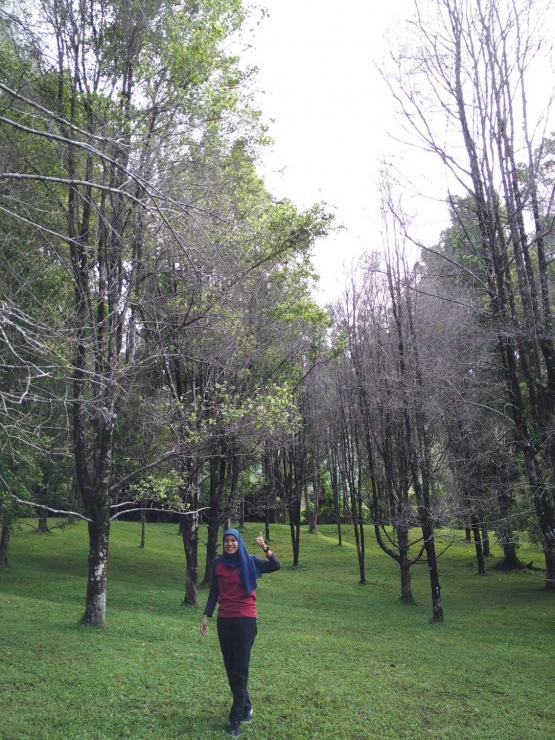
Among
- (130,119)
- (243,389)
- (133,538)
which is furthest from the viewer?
(133,538)

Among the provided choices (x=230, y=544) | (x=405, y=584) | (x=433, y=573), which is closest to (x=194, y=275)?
(x=230, y=544)

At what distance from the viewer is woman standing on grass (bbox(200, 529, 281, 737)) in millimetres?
5488

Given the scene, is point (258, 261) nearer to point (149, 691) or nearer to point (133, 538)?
point (149, 691)

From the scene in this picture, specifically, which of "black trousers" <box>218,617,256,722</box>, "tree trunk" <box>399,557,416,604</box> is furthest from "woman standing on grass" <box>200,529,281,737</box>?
"tree trunk" <box>399,557,416,604</box>

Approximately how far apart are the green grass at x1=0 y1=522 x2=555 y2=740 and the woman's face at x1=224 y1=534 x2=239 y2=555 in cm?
155

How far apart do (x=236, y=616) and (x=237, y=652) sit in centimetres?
30

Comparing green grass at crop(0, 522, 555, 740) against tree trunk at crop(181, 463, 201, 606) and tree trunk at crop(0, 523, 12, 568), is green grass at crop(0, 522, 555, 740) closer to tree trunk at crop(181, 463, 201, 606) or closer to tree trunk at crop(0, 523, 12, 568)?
tree trunk at crop(181, 463, 201, 606)

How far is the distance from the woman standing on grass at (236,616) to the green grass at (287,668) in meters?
0.31

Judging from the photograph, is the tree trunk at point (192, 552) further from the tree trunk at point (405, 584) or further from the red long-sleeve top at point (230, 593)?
the red long-sleeve top at point (230, 593)

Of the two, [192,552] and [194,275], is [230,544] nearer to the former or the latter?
[194,275]

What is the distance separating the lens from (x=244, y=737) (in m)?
5.48

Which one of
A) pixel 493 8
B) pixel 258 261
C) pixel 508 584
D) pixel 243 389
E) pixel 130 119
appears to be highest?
pixel 493 8

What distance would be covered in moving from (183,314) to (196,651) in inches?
246

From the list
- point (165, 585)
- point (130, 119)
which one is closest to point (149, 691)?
point (130, 119)
